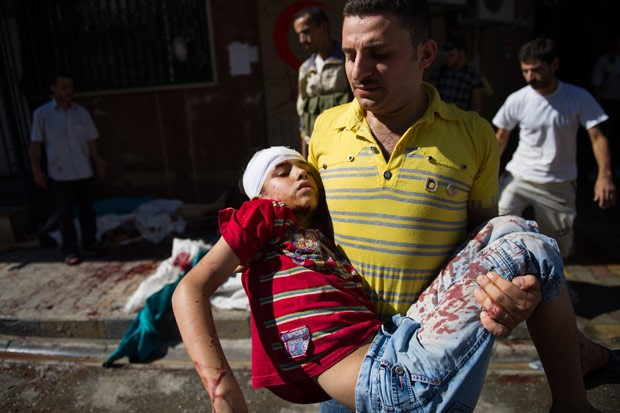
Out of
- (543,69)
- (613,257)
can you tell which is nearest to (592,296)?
(613,257)

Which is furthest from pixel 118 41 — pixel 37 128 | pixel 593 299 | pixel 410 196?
pixel 593 299

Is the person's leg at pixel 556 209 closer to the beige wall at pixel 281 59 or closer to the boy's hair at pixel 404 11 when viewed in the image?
the boy's hair at pixel 404 11

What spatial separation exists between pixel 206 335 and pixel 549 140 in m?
3.49

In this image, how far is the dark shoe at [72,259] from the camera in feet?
17.5

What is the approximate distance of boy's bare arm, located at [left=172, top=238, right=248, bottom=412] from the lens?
1.41 metres

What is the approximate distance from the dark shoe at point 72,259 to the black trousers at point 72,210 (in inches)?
1.9

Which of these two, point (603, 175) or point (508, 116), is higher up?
point (508, 116)

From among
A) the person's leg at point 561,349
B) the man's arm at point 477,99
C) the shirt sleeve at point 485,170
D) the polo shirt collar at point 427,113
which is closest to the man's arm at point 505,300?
the person's leg at point 561,349

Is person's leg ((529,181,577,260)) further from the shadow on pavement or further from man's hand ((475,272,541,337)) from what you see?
man's hand ((475,272,541,337))

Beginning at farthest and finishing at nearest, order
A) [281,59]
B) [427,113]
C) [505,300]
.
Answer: [281,59]
[427,113]
[505,300]

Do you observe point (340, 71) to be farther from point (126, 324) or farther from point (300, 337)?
point (300, 337)

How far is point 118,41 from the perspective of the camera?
654cm

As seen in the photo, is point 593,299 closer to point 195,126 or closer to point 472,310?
point 472,310

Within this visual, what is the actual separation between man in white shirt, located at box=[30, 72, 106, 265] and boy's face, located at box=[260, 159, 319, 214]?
13.6 feet
